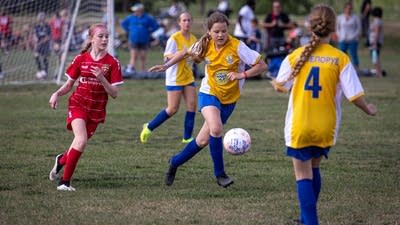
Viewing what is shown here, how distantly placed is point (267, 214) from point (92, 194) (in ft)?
5.46

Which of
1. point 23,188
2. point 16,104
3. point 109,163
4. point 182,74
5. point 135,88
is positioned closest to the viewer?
point 23,188

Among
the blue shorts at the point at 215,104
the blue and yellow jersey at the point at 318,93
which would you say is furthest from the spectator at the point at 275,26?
the blue and yellow jersey at the point at 318,93

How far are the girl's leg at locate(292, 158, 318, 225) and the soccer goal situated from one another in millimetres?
14108

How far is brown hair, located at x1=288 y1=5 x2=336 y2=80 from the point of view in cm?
582

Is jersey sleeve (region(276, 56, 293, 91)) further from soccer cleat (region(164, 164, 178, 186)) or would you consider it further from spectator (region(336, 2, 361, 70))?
spectator (region(336, 2, 361, 70))

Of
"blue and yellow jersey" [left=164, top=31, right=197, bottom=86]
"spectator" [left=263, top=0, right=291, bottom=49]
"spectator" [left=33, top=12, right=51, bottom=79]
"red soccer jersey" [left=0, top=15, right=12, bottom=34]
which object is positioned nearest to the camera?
"blue and yellow jersey" [left=164, top=31, right=197, bottom=86]

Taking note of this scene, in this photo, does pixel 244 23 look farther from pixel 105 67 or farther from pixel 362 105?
pixel 362 105

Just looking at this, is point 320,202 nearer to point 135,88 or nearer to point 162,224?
point 162,224

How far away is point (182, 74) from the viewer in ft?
35.9

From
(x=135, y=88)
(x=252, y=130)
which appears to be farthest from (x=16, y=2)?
(x=252, y=130)

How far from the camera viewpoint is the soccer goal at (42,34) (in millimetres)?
19500

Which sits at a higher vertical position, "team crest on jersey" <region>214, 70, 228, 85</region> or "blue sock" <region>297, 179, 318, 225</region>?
"team crest on jersey" <region>214, 70, 228, 85</region>

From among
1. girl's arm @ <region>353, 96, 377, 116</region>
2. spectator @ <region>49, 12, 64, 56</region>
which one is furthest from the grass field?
spectator @ <region>49, 12, 64, 56</region>

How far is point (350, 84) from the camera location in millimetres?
5797
